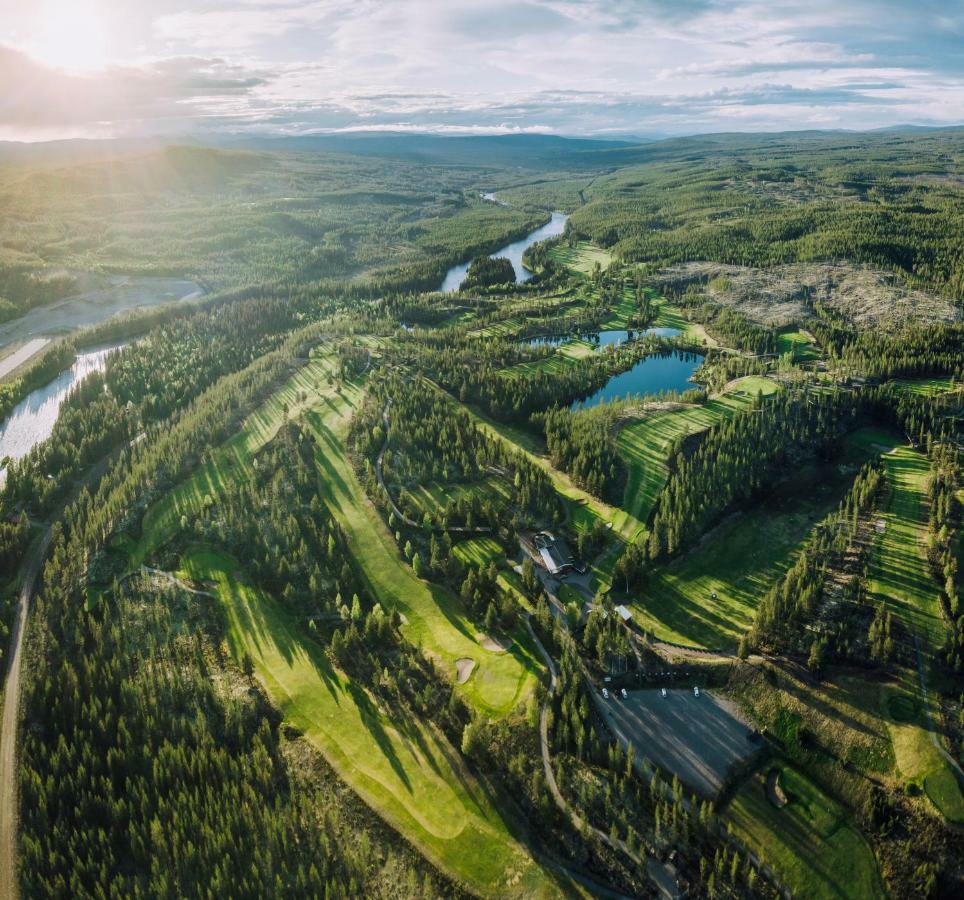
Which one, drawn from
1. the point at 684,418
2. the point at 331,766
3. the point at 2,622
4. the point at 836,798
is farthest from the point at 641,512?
the point at 2,622

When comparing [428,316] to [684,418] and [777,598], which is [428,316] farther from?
[777,598]

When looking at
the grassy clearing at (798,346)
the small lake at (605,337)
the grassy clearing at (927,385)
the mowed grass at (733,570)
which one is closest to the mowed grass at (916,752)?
the mowed grass at (733,570)

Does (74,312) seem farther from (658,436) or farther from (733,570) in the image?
(733,570)

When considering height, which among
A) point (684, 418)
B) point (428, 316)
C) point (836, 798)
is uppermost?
point (428, 316)

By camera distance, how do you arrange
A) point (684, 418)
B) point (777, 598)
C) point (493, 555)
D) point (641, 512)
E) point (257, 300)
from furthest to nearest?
point (257, 300)
point (684, 418)
point (641, 512)
point (493, 555)
point (777, 598)

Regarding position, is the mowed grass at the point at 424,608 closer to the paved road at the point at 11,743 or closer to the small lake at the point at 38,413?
the paved road at the point at 11,743

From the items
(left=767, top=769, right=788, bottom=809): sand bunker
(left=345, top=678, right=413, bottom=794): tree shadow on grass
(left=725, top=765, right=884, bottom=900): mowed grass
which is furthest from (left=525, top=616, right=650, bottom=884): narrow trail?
(left=767, top=769, right=788, bottom=809): sand bunker

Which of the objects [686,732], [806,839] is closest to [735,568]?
[686,732]

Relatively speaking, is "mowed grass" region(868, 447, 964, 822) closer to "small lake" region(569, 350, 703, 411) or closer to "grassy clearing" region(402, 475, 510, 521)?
"small lake" region(569, 350, 703, 411)
